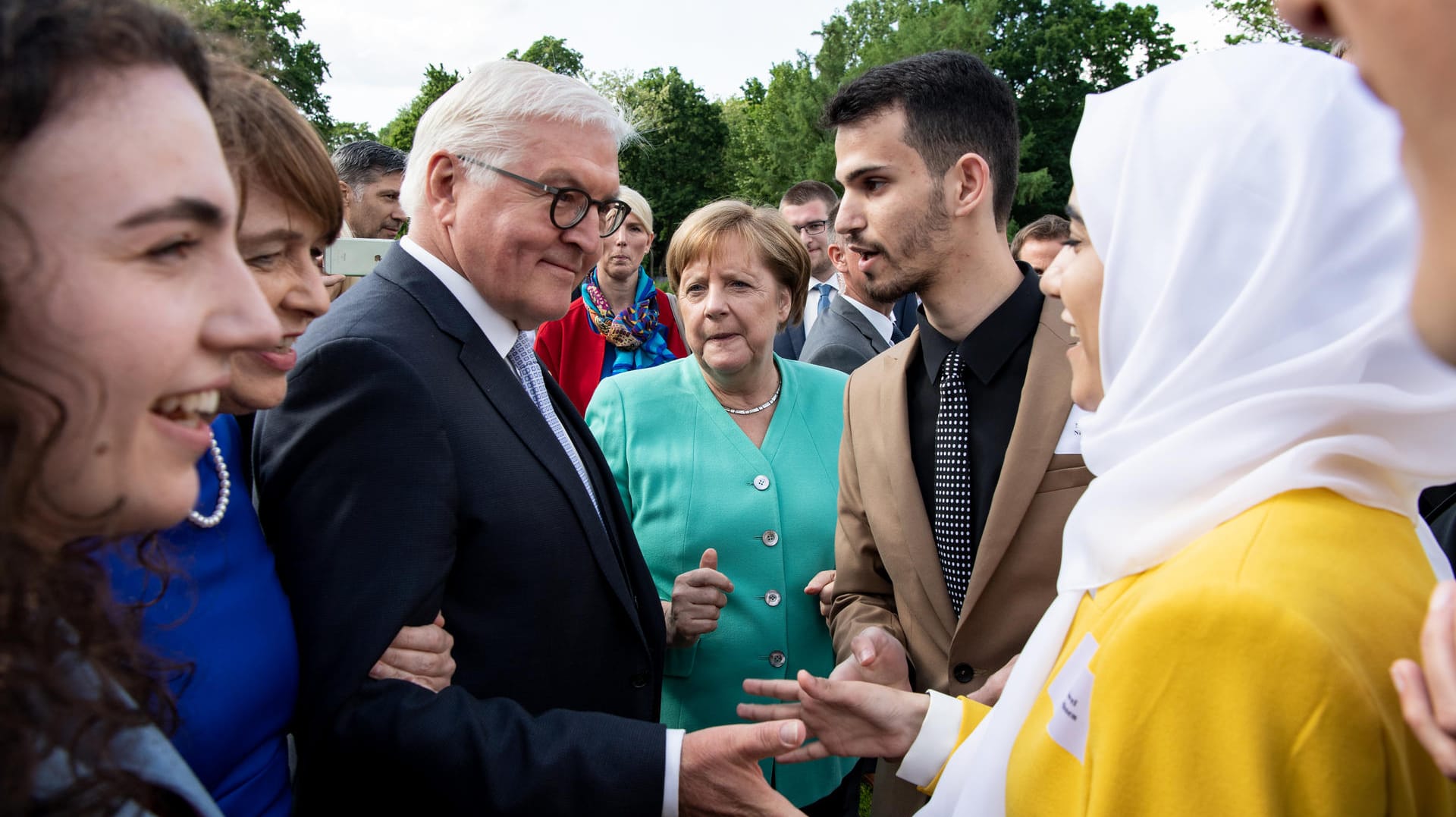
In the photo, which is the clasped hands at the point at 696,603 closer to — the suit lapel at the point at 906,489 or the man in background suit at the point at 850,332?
the suit lapel at the point at 906,489

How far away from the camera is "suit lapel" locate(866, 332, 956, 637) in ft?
8.49

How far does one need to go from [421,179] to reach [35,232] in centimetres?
152

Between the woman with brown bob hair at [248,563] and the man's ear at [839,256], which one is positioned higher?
the man's ear at [839,256]

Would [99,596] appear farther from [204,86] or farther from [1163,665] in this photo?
[1163,665]

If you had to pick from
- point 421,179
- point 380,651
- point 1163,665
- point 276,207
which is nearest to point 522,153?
point 421,179

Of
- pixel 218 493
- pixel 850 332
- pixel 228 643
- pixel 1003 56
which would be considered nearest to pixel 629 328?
pixel 850 332

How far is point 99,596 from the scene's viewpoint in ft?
3.53

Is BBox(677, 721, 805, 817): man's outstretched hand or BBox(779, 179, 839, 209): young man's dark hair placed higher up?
BBox(779, 179, 839, 209): young man's dark hair

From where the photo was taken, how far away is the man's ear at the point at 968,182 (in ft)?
10.2

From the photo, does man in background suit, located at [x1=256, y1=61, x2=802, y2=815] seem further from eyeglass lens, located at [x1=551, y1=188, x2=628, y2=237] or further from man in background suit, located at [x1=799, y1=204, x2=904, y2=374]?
man in background suit, located at [x1=799, y1=204, x2=904, y2=374]

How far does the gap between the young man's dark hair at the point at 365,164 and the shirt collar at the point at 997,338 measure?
3.97 m

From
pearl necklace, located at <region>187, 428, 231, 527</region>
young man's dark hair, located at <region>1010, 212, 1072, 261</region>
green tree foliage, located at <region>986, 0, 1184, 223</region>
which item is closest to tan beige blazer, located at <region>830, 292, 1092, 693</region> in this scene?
pearl necklace, located at <region>187, 428, 231, 527</region>

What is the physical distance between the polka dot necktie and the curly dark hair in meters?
2.10

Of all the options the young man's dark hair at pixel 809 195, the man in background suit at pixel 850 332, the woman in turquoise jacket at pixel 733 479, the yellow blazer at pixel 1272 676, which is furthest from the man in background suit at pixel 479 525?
the young man's dark hair at pixel 809 195
